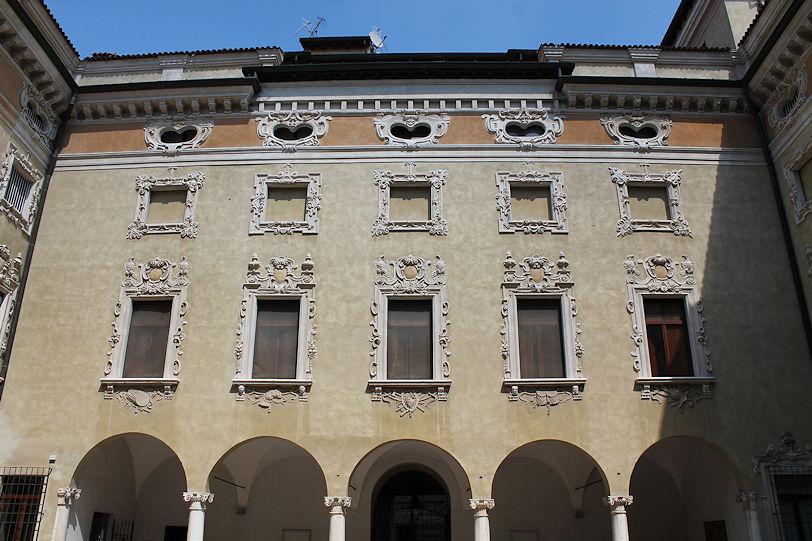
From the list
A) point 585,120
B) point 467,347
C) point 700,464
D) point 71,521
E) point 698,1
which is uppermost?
point 698,1

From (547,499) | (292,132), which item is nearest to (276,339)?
(292,132)

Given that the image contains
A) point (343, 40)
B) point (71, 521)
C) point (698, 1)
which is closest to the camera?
point (71, 521)

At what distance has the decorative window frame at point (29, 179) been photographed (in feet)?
48.9

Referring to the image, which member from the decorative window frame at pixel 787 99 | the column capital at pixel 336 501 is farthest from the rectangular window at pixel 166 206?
the decorative window frame at pixel 787 99

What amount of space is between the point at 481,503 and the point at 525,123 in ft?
29.3

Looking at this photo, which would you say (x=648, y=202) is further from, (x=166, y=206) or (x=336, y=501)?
(x=166, y=206)

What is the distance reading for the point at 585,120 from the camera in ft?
55.6

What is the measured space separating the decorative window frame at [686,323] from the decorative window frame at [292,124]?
7.86 meters

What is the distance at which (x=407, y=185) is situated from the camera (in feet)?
53.7

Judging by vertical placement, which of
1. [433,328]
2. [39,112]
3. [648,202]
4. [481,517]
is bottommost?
[481,517]

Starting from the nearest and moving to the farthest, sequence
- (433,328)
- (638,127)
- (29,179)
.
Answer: (433,328) < (29,179) < (638,127)

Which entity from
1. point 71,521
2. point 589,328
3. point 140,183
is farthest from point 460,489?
point 140,183

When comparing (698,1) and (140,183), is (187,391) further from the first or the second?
(698,1)

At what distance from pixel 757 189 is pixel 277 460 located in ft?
42.7
